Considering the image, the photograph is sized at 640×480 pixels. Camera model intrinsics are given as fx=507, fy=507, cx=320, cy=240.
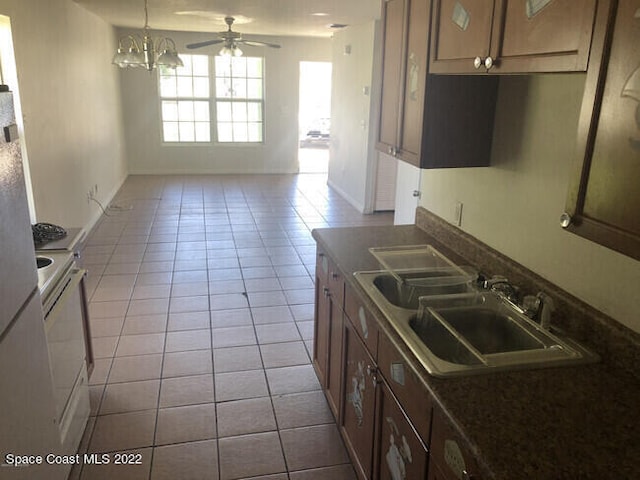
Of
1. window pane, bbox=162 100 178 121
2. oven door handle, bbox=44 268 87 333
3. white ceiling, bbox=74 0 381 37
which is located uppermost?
white ceiling, bbox=74 0 381 37

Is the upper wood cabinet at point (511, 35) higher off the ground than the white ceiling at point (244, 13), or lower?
lower

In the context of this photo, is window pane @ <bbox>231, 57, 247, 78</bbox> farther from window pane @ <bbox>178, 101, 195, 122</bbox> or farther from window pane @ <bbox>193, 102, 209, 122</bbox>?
window pane @ <bbox>178, 101, 195, 122</bbox>

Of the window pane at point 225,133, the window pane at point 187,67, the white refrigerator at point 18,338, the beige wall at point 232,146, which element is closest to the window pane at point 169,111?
the beige wall at point 232,146

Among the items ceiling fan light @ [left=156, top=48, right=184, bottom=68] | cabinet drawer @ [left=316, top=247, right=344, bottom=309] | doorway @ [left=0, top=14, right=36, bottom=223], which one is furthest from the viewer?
ceiling fan light @ [left=156, top=48, right=184, bottom=68]

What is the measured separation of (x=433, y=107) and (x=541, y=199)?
1.83ft

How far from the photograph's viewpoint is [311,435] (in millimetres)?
2420

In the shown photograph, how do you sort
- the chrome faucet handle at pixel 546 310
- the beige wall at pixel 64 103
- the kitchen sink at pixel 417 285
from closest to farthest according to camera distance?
1. the chrome faucet handle at pixel 546 310
2. the kitchen sink at pixel 417 285
3. the beige wall at pixel 64 103

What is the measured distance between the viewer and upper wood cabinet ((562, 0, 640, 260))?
0.97 meters

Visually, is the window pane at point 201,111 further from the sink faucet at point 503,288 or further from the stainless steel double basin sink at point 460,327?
the sink faucet at point 503,288

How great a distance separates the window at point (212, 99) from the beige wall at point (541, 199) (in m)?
7.34

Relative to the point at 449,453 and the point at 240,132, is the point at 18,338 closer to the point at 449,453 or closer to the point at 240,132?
the point at 449,453

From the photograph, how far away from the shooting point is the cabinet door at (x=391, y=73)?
2281mm

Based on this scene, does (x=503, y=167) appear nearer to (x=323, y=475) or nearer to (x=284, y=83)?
(x=323, y=475)

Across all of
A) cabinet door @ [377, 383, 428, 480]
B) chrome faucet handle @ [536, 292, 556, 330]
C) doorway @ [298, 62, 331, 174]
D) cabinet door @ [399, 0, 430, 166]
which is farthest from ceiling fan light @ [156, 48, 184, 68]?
doorway @ [298, 62, 331, 174]
